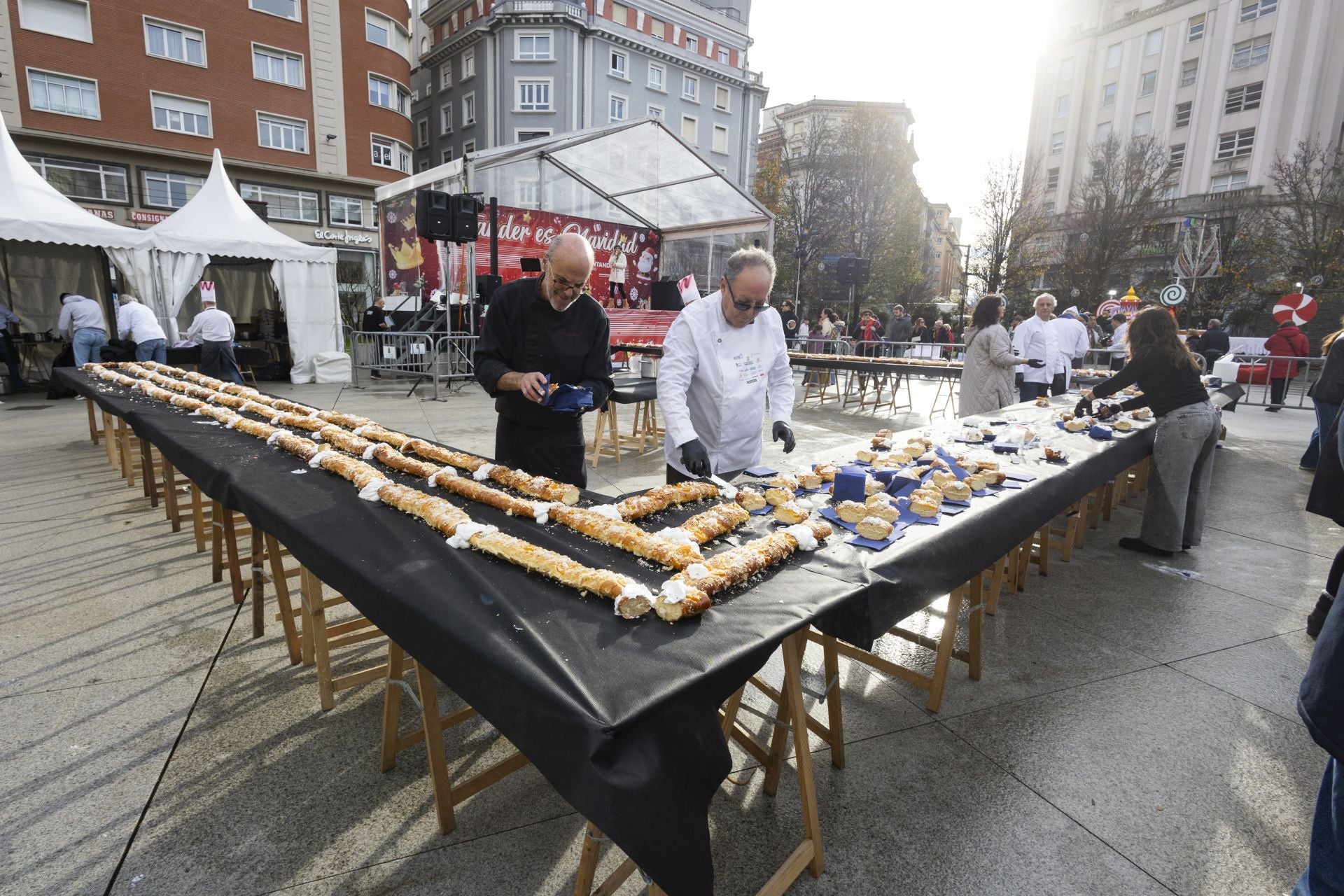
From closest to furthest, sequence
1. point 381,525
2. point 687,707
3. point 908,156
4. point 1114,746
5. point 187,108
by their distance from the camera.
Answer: point 687,707, point 381,525, point 1114,746, point 187,108, point 908,156

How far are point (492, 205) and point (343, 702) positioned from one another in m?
10.7

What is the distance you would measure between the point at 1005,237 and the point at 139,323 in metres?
30.6

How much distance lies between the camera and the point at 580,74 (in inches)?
1236

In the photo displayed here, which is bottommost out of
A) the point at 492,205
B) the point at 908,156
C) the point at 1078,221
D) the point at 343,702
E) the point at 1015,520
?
the point at 343,702

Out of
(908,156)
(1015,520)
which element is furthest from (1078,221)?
(1015,520)

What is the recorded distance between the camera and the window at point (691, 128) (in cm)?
3634

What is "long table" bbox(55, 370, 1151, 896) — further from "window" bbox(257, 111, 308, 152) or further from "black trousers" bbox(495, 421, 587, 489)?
"window" bbox(257, 111, 308, 152)

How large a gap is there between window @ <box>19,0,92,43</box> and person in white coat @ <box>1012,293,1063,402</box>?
2907cm

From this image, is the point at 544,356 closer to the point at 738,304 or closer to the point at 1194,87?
the point at 738,304

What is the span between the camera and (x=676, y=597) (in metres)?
1.46

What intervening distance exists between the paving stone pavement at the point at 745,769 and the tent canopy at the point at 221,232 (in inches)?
415

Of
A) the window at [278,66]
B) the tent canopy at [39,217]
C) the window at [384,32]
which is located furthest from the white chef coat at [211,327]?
the window at [384,32]

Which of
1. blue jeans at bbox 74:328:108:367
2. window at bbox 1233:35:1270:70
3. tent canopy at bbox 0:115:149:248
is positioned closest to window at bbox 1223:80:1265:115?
window at bbox 1233:35:1270:70

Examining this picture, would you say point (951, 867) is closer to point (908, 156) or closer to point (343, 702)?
point (343, 702)
